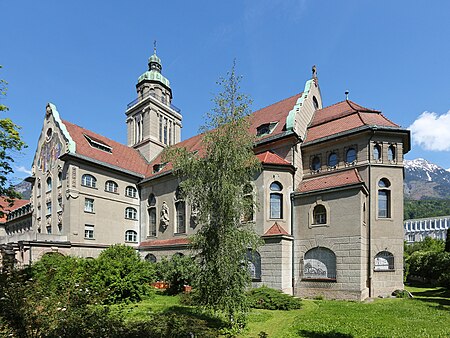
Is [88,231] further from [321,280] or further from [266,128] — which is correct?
[321,280]

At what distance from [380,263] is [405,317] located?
7.96 meters

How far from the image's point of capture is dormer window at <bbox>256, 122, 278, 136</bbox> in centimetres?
2698

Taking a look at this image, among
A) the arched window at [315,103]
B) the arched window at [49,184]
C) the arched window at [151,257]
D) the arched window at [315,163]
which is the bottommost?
the arched window at [151,257]

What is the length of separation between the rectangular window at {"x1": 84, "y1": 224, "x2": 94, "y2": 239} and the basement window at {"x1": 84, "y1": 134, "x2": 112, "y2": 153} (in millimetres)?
9156

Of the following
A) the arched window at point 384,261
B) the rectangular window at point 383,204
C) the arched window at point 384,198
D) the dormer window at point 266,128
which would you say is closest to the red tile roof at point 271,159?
the dormer window at point 266,128

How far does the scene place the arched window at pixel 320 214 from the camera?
73.9ft

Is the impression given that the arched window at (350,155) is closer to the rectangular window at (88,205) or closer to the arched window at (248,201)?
the arched window at (248,201)

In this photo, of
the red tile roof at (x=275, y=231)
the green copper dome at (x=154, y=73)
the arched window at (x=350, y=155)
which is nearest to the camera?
the red tile roof at (x=275, y=231)

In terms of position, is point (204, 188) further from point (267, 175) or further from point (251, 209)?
point (267, 175)

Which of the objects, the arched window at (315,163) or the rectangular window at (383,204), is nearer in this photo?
the rectangular window at (383,204)

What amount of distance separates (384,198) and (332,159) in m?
5.05

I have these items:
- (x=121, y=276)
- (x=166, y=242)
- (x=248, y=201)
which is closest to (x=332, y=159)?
(x=248, y=201)

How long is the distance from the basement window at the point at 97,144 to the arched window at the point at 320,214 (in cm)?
2482

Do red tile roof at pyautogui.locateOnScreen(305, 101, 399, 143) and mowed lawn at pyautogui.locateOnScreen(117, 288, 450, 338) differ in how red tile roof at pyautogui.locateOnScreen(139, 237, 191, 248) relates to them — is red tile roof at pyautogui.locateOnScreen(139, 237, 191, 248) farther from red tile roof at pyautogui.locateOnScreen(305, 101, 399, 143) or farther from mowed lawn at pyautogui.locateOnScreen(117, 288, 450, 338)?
red tile roof at pyautogui.locateOnScreen(305, 101, 399, 143)
